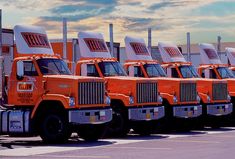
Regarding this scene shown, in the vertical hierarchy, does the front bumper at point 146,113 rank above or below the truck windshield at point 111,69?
below

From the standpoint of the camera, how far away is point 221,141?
65.6 ft

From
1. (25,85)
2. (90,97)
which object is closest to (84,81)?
(90,97)

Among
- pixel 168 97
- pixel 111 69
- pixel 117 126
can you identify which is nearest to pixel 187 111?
pixel 168 97

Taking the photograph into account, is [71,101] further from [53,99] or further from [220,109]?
[220,109]

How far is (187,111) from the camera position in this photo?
24.9m

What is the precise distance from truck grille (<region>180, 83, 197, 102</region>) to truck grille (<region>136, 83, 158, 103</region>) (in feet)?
6.36

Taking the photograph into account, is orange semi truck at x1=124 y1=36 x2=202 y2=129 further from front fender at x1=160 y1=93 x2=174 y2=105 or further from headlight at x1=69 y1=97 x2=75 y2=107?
headlight at x1=69 y1=97 x2=75 y2=107

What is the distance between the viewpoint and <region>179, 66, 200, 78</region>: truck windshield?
89.5 feet

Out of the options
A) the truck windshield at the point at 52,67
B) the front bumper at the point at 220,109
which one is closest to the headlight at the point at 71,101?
the truck windshield at the point at 52,67

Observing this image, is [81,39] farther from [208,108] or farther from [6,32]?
[6,32]

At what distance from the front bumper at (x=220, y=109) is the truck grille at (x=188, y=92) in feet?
4.03

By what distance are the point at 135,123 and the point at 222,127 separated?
238 inches

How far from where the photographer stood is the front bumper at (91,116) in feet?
63.4

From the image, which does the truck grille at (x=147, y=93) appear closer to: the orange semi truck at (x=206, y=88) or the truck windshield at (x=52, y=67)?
the truck windshield at (x=52, y=67)
